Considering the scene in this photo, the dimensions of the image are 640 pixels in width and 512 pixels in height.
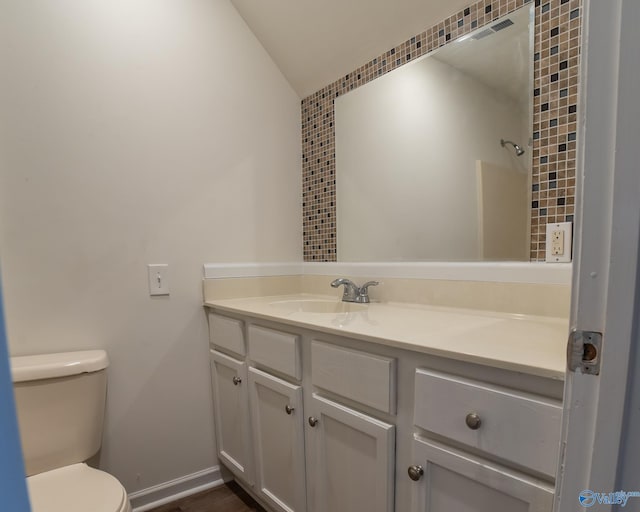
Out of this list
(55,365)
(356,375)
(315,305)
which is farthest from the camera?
(315,305)

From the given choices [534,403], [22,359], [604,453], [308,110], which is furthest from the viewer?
[308,110]

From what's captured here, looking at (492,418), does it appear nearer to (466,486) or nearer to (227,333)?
(466,486)

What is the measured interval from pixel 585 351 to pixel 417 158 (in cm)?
114

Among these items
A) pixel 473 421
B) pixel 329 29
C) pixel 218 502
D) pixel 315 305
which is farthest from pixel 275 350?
pixel 329 29

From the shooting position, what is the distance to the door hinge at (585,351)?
0.43 meters

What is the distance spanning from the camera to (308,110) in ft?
6.22

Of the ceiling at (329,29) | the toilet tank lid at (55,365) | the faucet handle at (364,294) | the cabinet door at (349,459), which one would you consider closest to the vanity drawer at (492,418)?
the cabinet door at (349,459)

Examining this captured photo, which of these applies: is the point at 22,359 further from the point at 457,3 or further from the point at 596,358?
the point at 457,3

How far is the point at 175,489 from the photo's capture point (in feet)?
5.13

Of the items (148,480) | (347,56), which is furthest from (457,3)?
(148,480)

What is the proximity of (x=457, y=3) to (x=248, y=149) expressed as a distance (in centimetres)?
103

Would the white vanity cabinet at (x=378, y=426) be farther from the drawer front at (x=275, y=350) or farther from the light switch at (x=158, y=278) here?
the light switch at (x=158, y=278)

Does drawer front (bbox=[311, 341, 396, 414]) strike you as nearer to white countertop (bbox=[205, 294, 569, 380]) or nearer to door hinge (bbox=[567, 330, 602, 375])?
white countertop (bbox=[205, 294, 569, 380])

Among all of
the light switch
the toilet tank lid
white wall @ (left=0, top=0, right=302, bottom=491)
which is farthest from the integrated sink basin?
the toilet tank lid
